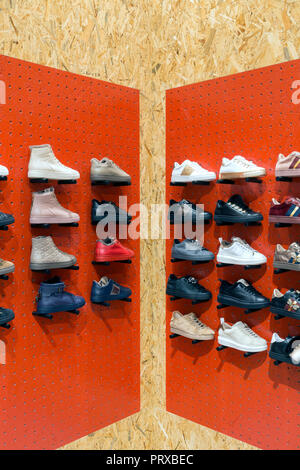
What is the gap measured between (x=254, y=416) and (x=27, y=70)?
110 inches

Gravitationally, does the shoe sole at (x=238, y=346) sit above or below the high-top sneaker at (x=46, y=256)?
below

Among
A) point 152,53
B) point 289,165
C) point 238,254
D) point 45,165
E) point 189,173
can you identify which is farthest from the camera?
point 152,53

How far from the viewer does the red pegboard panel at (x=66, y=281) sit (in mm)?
2381

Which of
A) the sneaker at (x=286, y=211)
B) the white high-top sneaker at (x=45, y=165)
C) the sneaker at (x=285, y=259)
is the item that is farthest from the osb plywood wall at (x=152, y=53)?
the sneaker at (x=285, y=259)

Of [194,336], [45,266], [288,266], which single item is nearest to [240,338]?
[194,336]

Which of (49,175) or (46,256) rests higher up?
(49,175)

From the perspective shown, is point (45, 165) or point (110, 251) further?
point (110, 251)

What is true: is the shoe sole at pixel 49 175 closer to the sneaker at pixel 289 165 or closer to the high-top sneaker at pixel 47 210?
the high-top sneaker at pixel 47 210

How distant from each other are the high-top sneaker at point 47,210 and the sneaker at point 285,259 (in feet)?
4.39

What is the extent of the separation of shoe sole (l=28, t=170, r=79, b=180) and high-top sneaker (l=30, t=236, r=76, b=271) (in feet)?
1.28

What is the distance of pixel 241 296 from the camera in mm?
2473

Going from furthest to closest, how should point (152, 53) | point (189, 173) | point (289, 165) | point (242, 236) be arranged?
point (152, 53)
point (189, 173)
point (242, 236)
point (289, 165)

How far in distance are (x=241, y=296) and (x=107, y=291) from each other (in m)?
0.97

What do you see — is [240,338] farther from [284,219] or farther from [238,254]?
[284,219]
